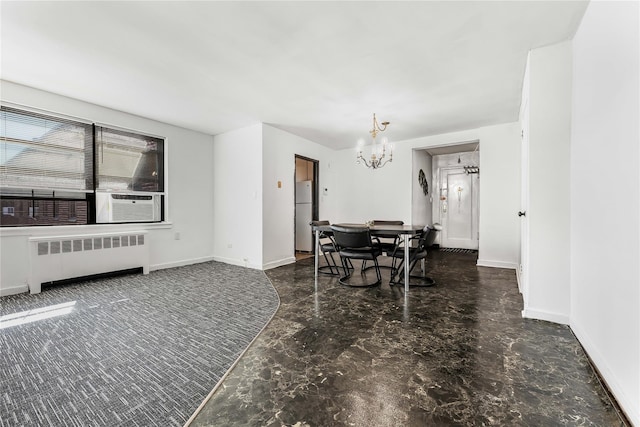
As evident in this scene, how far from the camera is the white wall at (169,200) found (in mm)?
3268

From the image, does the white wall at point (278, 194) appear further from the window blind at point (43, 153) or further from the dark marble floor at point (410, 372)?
the window blind at point (43, 153)

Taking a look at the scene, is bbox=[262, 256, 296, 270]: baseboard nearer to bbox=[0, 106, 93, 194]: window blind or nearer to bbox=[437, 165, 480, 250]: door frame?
bbox=[0, 106, 93, 194]: window blind

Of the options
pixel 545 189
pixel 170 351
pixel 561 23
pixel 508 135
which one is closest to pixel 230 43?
pixel 170 351

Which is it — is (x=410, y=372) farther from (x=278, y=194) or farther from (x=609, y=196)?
(x=278, y=194)

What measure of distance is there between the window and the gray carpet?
1079 mm

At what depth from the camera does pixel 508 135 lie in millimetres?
4691

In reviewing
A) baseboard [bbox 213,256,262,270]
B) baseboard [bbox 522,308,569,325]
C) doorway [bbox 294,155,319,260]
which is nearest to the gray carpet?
baseboard [bbox 213,256,262,270]

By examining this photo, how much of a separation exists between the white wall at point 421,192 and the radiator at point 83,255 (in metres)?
5.25

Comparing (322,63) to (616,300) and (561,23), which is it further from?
(616,300)

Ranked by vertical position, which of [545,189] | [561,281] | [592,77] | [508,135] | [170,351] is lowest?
[170,351]

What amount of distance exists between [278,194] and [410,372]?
3822 millimetres

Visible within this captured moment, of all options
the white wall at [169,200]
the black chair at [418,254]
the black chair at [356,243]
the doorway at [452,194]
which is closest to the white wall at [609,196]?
the black chair at [418,254]

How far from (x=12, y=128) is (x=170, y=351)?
12.1 ft

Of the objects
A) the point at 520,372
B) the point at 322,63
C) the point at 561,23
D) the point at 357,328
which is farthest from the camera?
the point at 322,63
